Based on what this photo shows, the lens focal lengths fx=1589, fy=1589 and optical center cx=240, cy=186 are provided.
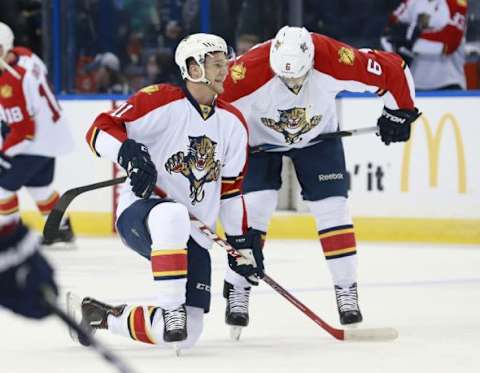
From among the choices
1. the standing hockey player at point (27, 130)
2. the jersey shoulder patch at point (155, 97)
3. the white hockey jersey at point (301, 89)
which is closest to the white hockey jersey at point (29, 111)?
the standing hockey player at point (27, 130)

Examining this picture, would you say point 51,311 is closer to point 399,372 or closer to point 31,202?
point 399,372

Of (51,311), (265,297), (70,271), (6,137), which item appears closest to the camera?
(51,311)

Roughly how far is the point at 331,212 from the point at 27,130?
9.40 feet

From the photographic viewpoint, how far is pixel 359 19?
8227mm

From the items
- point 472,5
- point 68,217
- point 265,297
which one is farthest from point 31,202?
point 265,297

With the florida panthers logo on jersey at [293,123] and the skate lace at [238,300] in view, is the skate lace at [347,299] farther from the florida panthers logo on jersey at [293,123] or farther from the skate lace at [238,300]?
the florida panthers logo on jersey at [293,123]

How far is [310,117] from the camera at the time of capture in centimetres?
478

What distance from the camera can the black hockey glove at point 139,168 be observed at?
4133mm

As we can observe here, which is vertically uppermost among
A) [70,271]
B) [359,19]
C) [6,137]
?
[359,19]

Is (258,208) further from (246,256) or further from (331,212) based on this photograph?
(246,256)

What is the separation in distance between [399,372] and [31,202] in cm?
485

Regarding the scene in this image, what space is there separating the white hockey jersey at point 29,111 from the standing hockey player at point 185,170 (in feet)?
10.0

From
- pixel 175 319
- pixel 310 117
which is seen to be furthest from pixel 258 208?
pixel 175 319

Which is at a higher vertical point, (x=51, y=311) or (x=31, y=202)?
(x=51, y=311)
